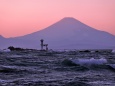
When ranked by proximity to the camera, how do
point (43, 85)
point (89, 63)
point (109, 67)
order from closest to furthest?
point (43, 85), point (109, 67), point (89, 63)

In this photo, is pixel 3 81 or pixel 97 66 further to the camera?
pixel 97 66

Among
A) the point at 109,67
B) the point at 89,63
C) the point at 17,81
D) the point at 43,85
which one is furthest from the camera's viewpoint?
the point at 89,63

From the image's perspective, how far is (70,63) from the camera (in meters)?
25.0

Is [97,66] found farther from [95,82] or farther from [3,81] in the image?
[3,81]

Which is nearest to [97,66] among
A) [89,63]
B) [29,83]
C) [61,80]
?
[89,63]

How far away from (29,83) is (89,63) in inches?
429

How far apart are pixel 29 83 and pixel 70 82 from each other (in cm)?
179

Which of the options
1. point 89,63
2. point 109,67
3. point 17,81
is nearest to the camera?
point 17,81

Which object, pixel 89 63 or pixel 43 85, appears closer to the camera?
pixel 43 85

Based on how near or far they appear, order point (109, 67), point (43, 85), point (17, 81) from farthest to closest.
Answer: point (109, 67) → point (17, 81) → point (43, 85)

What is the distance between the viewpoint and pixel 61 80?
1527 cm

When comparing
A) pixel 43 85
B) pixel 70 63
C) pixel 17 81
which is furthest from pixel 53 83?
pixel 70 63

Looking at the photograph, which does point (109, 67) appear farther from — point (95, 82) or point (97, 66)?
point (95, 82)

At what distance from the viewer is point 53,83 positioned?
562 inches
